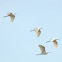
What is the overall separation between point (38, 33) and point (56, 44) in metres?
3.74

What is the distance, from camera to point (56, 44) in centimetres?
7231

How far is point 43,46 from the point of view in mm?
70562

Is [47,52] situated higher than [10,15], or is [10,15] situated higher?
[10,15]

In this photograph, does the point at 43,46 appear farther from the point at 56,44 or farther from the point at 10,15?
the point at 10,15

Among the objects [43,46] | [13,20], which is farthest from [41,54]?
[13,20]

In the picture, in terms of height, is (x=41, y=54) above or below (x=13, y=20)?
below

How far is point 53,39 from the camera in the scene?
241ft

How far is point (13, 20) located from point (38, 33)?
14.9 ft

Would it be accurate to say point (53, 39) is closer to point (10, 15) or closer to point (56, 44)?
point (56, 44)

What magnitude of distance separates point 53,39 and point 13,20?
7286 mm

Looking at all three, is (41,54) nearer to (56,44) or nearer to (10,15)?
(56,44)

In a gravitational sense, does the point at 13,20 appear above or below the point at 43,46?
above

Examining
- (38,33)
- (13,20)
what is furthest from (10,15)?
(38,33)

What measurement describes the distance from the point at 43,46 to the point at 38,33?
7.07 feet
